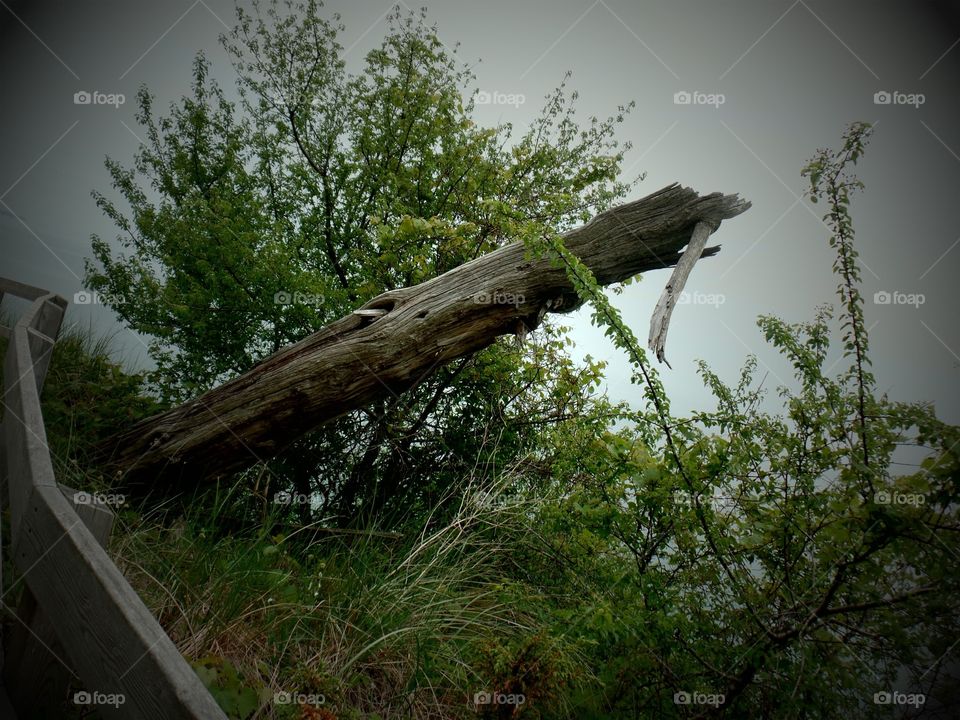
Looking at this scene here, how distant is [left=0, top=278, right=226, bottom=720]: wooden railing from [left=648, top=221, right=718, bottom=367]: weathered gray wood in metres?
2.68

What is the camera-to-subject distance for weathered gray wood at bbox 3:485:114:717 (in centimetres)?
129

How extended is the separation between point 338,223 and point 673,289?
470cm

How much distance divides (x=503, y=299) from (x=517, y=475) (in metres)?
1.72

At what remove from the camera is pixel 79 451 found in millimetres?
4363

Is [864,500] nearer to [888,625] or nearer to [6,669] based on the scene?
[888,625]

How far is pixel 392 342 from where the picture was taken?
406 centimetres

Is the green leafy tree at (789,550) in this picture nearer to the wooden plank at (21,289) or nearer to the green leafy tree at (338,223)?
the green leafy tree at (338,223)

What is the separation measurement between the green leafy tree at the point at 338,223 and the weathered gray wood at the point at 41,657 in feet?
13.0

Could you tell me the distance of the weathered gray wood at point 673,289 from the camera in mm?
3094

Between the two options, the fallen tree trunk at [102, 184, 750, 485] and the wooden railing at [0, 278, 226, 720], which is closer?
the wooden railing at [0, 278, 226, 720]

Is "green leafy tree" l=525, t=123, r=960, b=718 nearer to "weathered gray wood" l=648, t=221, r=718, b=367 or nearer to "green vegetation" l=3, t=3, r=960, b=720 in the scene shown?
"green vegetation" l=3, t=3, r=960, b=720

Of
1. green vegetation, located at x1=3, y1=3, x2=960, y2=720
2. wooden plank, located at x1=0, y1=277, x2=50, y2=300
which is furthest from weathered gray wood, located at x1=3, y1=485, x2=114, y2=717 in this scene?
wooden plank, located at x1=0, y1=277, x2=50, y2=300

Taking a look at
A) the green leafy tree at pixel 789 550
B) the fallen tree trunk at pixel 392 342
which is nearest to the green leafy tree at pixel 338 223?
the fallen tree trunk at pixel 392 342

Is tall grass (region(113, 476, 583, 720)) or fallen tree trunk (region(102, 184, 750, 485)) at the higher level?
fallen tree trunk (region(102, 184, 750, 485))
